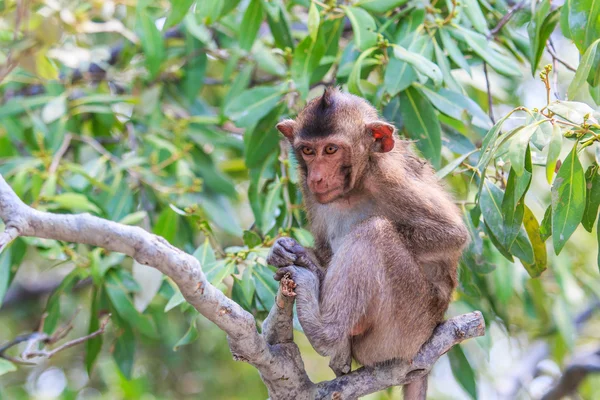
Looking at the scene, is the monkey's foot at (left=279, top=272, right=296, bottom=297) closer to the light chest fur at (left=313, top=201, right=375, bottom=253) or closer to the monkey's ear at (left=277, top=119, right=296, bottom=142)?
the light chest fur at (left=313, top=201, right=375, bottom=253)

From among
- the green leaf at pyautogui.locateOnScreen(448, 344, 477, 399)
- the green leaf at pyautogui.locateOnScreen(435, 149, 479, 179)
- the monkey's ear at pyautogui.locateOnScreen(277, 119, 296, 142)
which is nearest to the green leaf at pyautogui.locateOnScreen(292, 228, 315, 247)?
the monkey's ear at pyautogui.locateOnScreen(277, 119, 296, 142)

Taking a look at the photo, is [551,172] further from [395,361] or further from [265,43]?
[265,43]

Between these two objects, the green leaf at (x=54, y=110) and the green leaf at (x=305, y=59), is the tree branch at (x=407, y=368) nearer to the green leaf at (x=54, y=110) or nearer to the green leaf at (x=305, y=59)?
the green leaf at (x=305, y=59)

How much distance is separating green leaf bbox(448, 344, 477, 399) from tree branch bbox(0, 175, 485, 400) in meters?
1.53

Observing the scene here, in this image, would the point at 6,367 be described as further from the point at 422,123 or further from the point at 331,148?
the point at 422,123

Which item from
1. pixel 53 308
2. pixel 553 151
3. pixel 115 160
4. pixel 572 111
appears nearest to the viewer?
pixel 553 151

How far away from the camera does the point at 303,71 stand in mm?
5781

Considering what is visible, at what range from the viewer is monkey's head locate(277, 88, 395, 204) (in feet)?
16.6

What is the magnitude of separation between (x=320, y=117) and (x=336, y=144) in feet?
0.72

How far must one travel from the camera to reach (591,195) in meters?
4.29

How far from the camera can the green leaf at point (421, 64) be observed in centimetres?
508

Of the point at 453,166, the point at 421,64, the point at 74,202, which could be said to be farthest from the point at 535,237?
the point at 74,202

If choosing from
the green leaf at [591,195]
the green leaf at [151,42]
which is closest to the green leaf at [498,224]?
the green leaf at [591,195]

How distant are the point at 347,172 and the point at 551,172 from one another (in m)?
1.70
